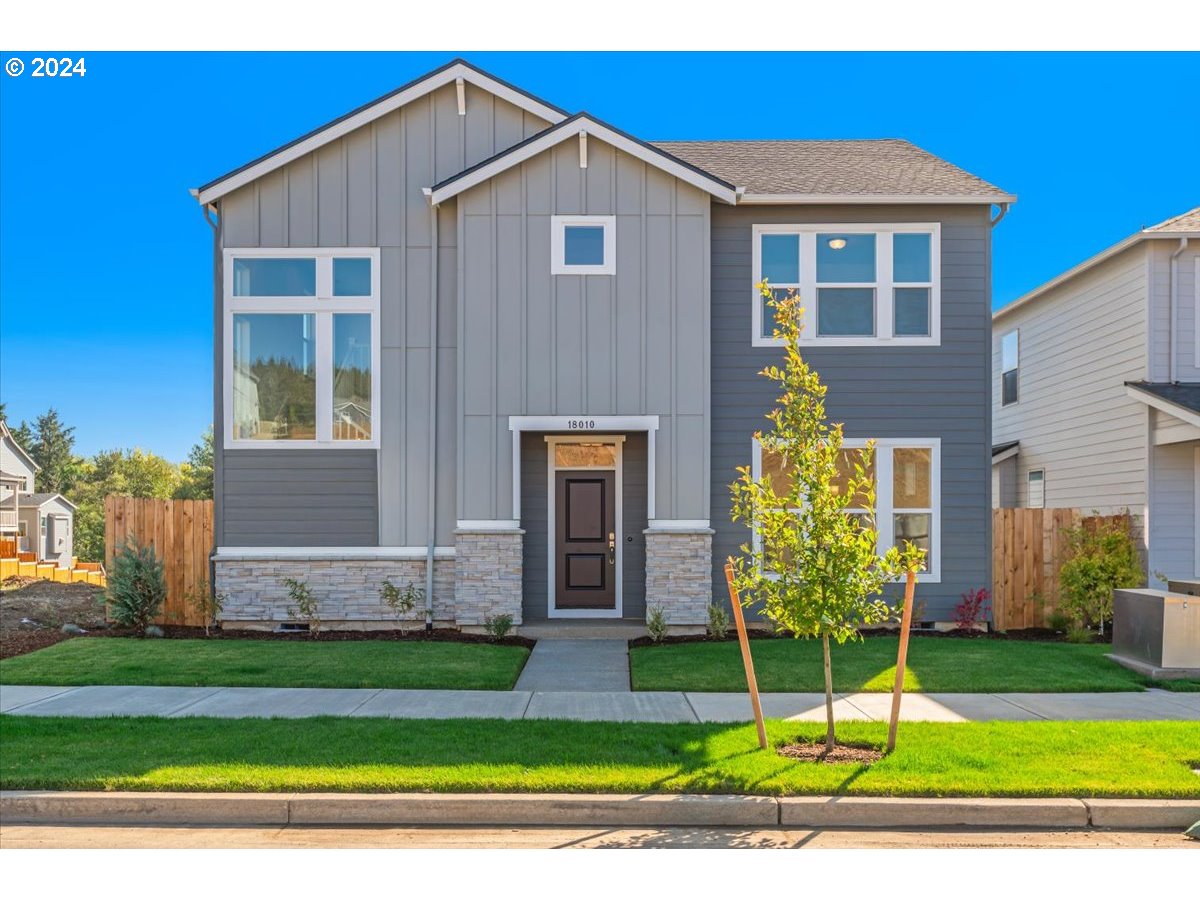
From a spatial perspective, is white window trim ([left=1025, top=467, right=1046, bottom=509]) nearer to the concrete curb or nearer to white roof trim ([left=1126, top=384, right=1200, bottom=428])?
white roof trim ([left=1126, top=384, right=1200, bottom=428])

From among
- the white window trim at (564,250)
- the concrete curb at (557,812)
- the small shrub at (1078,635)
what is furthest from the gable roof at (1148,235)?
the concrete curb at (557,812)

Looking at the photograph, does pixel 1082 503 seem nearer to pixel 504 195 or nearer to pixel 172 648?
pixel 504 195

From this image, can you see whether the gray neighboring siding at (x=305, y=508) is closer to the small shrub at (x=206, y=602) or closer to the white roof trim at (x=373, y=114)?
the small shrub at (x=206, y=602)

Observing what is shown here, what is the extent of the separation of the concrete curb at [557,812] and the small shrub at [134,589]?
805 cm

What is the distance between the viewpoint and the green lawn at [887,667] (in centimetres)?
1004

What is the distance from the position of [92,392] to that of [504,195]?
65.8 metres

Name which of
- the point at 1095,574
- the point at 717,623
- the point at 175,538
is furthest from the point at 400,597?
the point at 1095,574

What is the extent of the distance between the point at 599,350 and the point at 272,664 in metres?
6.04

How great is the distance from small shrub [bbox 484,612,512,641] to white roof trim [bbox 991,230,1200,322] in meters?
10.1

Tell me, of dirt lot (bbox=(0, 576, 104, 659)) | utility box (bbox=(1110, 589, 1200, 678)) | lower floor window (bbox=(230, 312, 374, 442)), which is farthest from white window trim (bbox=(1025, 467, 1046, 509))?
dirt lot (bbox=(0, 576, 104, 659))

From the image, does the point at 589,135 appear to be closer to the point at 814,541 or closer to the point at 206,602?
the point at 814,541

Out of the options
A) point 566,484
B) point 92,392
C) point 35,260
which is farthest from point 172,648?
point 92,392

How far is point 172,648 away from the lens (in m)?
12.0

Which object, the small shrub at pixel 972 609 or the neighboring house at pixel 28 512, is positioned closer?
the small shrub at pixel 972 609
